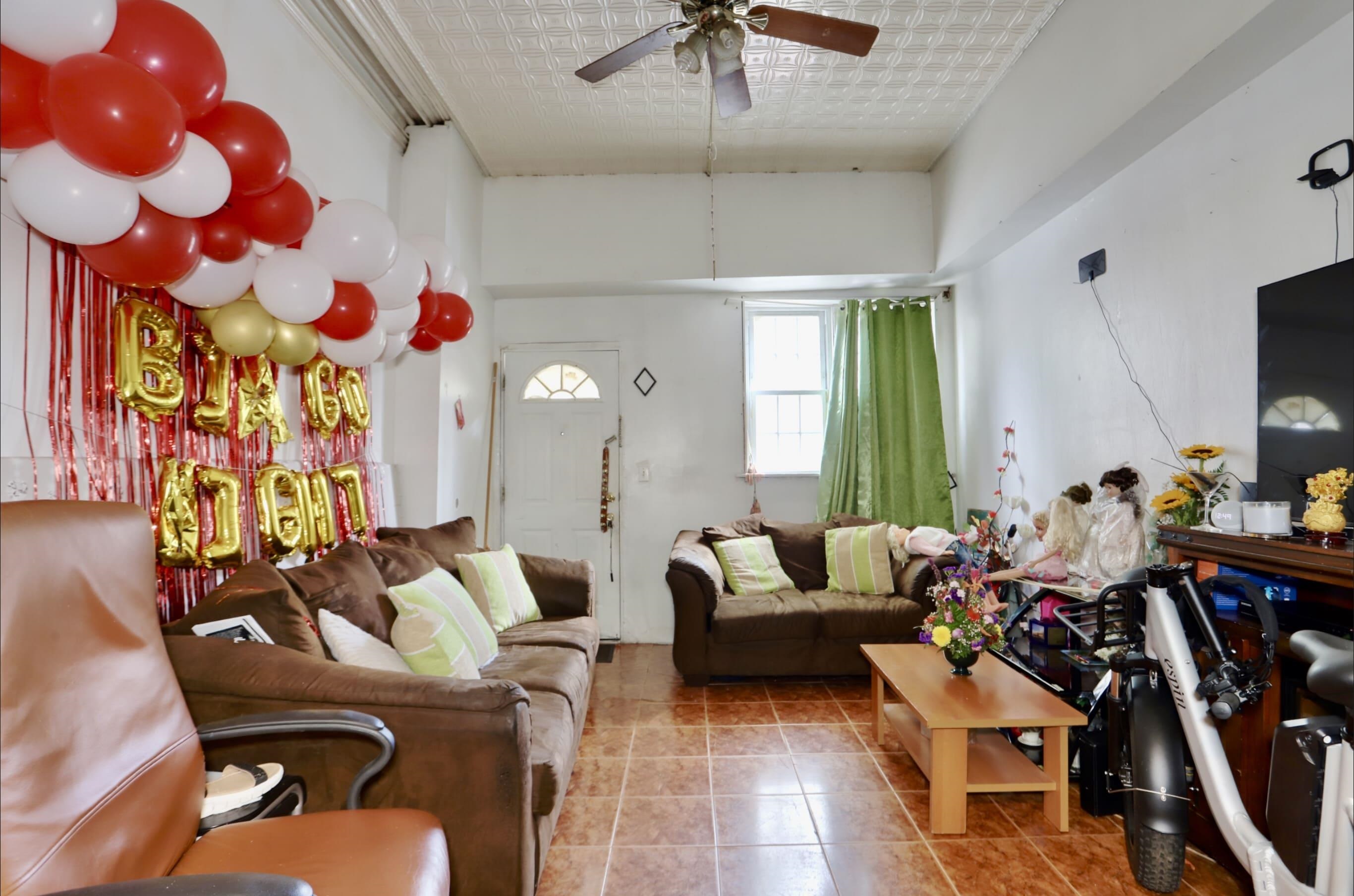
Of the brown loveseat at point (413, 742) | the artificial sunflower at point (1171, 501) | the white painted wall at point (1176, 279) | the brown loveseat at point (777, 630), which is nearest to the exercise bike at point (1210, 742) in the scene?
the artificial sunflower at point (1171, 501)

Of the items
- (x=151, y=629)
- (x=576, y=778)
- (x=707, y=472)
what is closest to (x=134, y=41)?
(x=151, y=629)

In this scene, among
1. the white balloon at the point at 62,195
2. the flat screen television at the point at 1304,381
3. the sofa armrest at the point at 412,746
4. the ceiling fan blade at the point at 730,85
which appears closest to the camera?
the white balloon at the point at 62,195

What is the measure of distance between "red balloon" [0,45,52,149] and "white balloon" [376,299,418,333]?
4.36ft

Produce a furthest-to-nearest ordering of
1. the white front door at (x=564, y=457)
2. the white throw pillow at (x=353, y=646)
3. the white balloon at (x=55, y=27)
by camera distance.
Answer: the white front door at (x=564, y=457) < the white throw pillow at (x=353, y=646) < the white balloon at (x=55, y=27)

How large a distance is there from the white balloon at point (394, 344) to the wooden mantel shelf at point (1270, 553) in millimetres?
2893

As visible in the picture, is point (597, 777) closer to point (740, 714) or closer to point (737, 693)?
point (740, 714)

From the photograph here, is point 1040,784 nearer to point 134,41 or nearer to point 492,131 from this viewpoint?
point 134,41

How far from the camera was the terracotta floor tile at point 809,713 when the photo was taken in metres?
3.43

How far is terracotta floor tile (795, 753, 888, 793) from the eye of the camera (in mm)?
2732

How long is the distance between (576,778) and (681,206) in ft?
11.8

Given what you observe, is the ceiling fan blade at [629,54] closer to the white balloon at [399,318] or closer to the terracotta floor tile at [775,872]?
the white balloon at [399,318]

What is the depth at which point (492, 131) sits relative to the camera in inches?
171

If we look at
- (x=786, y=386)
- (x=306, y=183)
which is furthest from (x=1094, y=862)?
(x=786, y=386)

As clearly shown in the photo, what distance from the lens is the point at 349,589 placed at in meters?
2.37
